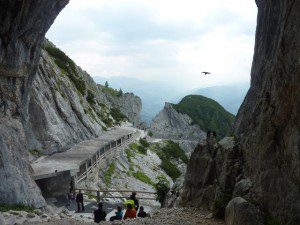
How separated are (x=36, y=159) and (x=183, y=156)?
167ft

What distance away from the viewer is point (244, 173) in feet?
53.0

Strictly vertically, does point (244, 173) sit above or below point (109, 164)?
above

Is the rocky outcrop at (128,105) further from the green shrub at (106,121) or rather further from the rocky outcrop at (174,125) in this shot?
the green shrub at (106,121)

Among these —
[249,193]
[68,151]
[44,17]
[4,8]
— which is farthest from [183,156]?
[249,193]

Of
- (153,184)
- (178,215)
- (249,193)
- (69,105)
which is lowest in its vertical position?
(153,184)

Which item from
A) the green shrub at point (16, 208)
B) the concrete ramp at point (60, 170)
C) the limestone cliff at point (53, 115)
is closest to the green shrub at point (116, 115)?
the limestone cliff at point (53, 115)

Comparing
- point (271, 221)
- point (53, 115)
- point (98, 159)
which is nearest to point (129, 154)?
point (98, 159)

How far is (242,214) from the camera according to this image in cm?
1314

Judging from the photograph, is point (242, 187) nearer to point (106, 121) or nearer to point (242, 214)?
point (242, 214)

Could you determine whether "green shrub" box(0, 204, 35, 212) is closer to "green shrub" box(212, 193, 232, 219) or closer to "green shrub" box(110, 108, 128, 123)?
"green shrub" box(212, 193, 232, 219)

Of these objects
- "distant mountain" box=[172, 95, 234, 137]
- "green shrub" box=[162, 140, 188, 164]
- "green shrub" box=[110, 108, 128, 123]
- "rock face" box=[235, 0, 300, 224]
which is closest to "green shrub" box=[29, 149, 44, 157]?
"rock face" box=[235, 0, 300, 224]

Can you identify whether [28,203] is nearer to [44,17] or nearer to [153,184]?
[44,17]

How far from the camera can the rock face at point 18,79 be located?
24094mm

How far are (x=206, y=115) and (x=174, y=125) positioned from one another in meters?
14.5
